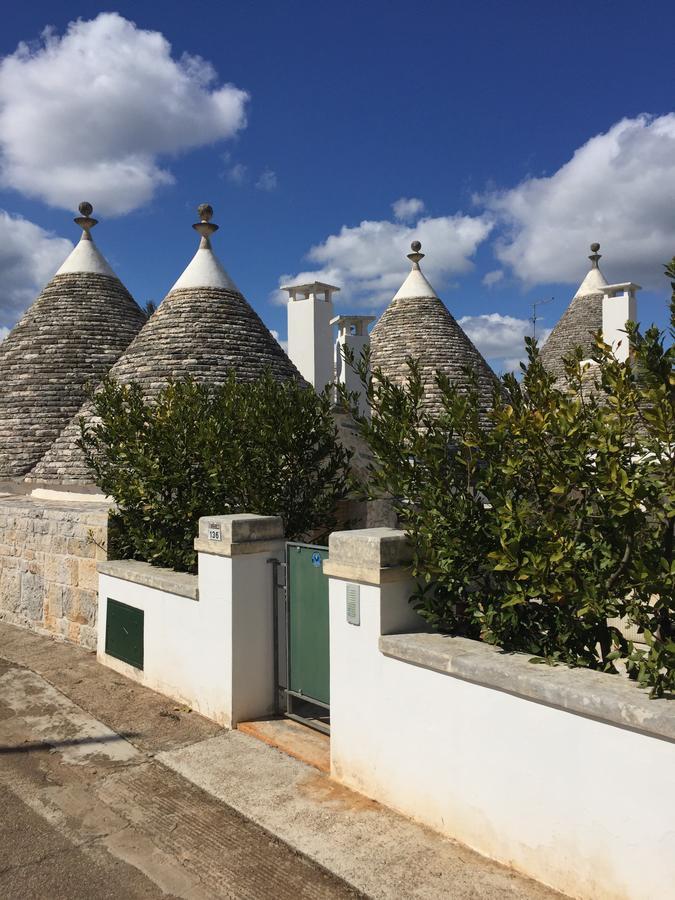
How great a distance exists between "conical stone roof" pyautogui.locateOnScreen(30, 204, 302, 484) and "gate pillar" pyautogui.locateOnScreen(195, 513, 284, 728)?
5.93 meters

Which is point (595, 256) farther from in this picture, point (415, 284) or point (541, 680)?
point (541, 680)

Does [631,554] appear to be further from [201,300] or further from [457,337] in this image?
[457,337]

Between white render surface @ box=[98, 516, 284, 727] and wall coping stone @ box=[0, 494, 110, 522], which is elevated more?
wall coping stone @ box=[0, 494, 110, 522]

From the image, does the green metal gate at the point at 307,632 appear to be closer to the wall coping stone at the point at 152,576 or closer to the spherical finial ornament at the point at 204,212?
the wall coping stone at the point at 152,576

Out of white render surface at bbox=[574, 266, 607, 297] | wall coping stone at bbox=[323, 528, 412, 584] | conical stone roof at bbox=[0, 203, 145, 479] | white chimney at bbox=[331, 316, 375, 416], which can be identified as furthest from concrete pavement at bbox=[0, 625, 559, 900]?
white render surface at bbox=[574, 266, 607, 297]

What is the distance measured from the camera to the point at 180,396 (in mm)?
7969

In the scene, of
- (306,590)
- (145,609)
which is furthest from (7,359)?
(306,590)

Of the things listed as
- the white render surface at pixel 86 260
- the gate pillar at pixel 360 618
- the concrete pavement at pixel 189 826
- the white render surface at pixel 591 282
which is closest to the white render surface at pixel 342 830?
the concrete pavement at pixel 189 826

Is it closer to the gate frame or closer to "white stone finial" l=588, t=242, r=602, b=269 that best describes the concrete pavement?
the gate frame

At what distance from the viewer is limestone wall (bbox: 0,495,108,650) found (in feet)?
26.8

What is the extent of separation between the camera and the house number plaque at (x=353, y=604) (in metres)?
4.49

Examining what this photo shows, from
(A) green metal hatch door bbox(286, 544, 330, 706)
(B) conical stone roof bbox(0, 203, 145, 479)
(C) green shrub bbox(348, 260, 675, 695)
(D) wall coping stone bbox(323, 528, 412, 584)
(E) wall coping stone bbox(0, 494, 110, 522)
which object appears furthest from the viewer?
(B) conical stone roof bbox(0, 203, 145, 479)

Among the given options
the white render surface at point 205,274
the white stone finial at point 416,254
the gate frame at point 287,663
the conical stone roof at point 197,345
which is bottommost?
the gate frame at point 287,663

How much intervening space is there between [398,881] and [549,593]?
5.16ft
